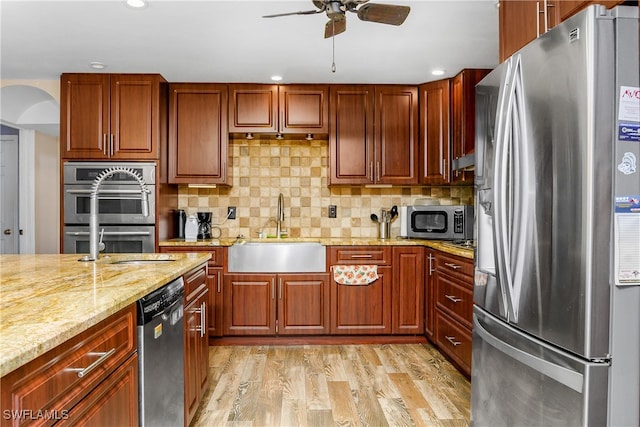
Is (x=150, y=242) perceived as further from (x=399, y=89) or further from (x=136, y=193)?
(x=399, y=89)

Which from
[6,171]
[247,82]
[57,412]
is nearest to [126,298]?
[57,412]

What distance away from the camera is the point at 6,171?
475cm

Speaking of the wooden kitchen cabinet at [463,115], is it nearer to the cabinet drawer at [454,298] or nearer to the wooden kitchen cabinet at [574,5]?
the cabinet drawer at [454,298]

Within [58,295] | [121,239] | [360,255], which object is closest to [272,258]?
[360,255]

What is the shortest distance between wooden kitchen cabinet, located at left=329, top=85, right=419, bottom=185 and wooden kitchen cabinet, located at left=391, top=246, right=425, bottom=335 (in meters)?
0.74

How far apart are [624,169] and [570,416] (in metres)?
0.78

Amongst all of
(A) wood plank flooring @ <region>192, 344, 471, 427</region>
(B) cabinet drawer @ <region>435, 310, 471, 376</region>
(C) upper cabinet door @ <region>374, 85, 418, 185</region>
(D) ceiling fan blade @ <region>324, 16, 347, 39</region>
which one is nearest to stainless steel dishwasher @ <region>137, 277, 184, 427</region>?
(A) wood plank flooring @ <region>192, 344, 471, 427</region>

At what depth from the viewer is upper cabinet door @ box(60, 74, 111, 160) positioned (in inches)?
140

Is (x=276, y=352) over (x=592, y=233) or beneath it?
beneath

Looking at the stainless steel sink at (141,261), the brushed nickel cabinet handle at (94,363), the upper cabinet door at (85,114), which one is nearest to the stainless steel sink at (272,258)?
the stainless steel sink at (141,261)

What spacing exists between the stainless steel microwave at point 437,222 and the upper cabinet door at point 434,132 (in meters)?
0.28

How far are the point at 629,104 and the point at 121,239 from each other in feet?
11.9

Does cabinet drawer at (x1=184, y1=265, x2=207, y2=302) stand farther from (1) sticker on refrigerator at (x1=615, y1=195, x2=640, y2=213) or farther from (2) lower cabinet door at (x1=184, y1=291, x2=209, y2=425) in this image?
(1) sticker on refrigerator at (x1=615, y1=195, x2=640, y2=213)

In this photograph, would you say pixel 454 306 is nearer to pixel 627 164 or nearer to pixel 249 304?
pixel 249 304
